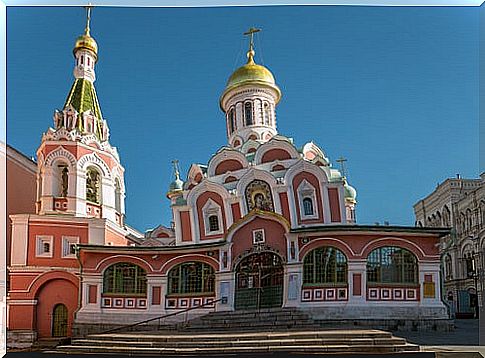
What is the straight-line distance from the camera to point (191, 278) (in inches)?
393

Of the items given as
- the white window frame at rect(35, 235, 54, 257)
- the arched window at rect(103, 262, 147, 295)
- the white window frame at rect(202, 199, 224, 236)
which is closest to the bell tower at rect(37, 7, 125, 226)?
the white window frame at rect(35, 235, 54, 257)

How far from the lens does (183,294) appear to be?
9.89m

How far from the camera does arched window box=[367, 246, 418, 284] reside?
30.2ft

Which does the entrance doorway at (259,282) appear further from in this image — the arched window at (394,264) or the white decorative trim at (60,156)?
the white decorative trim at (60,156)

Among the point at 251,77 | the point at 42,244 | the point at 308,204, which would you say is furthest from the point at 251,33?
the point at 42,244

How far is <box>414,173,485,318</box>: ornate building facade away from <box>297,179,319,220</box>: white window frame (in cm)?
171

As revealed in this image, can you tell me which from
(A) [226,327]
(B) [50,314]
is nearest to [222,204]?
(A) [226,327]

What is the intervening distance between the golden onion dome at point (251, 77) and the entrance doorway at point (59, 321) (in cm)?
406

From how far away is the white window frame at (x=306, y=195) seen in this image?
10.6m

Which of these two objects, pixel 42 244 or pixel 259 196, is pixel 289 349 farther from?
pixel 42 244

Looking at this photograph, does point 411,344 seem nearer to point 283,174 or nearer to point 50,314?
point 283,174

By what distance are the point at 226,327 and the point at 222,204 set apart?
96.1 inches

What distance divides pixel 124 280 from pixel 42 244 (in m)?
1.47

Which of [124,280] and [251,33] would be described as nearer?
[251,33]
